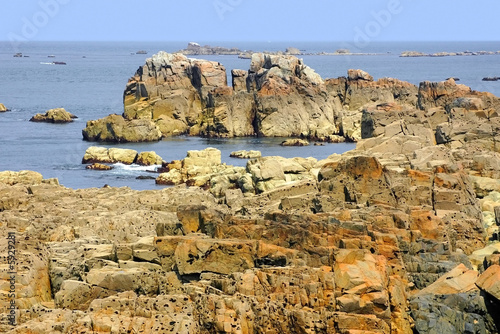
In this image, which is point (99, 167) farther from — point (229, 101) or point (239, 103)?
point (239, 103)

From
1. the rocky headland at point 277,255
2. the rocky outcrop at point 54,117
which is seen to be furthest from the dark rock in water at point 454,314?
the rocky outcrop at point 54,117

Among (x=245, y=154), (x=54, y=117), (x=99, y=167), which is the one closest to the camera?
(x=99, y=167)

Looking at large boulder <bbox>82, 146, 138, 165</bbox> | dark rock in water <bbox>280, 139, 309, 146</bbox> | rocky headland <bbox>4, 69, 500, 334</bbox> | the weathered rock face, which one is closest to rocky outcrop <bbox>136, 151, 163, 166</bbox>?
large boulder <bbox>82, 146, 138, 165</bbox>

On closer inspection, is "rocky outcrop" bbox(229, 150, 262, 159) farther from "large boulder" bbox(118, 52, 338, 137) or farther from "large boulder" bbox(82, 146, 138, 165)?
"large boulder" bbox(118, 52, 338, 137)

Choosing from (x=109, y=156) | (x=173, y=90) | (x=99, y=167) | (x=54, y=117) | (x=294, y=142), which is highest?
(x=173, y=90)

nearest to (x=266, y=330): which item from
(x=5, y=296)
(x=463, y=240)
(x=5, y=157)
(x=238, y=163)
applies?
(x=5, y=296)

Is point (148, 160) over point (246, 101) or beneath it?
beneath

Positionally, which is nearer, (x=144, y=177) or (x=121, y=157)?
(x=144, y=177)

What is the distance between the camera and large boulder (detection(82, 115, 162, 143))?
108875 millimetres

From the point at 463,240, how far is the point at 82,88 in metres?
166

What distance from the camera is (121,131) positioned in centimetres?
10869

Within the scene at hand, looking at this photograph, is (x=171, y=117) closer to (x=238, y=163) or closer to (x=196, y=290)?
(x=238, y=163)

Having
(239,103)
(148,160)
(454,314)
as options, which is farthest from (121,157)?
(454,314)

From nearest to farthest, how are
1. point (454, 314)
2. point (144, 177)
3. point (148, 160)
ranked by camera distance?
point (454, 314), point (144, 177), point (148, 160)
